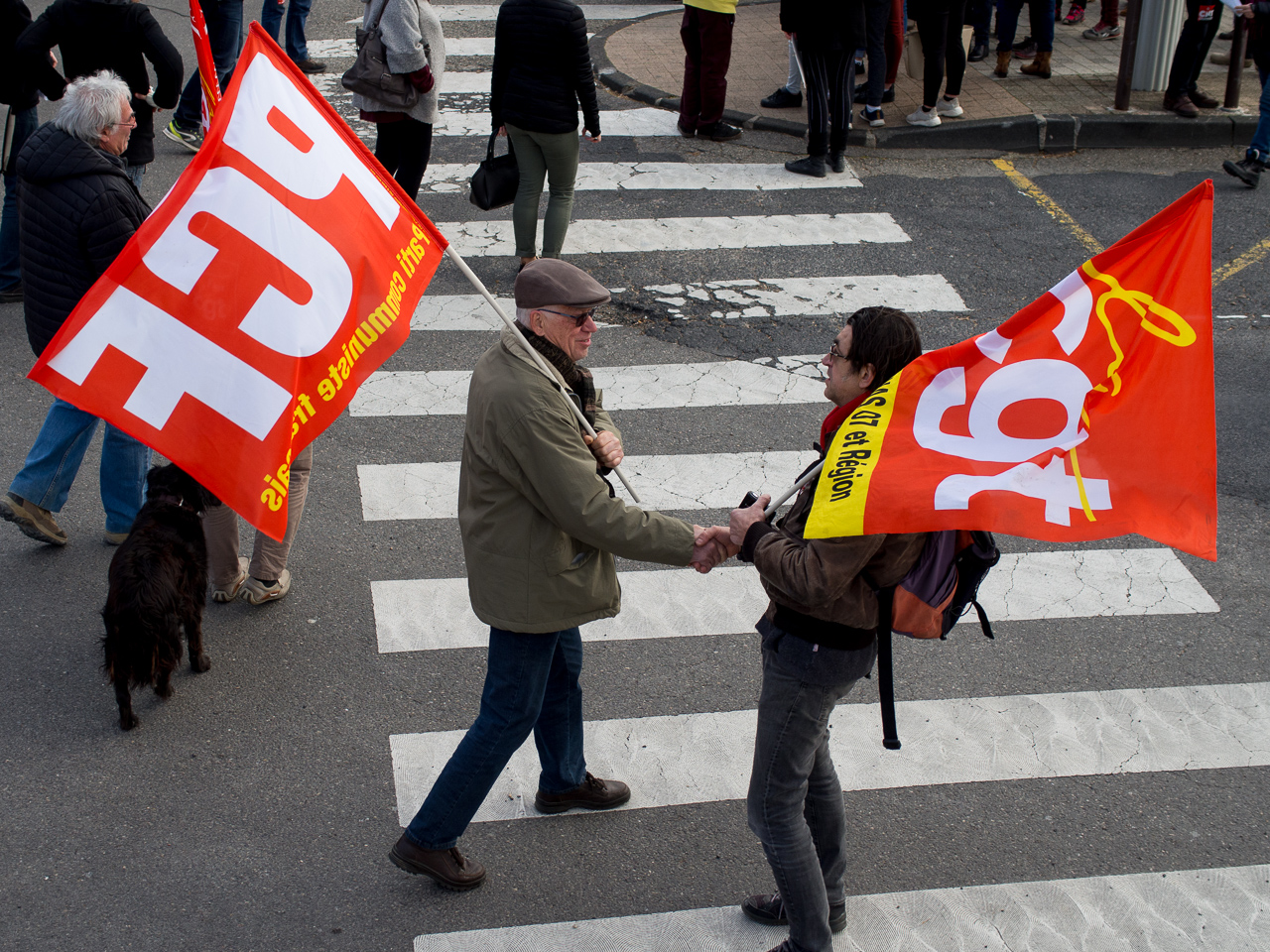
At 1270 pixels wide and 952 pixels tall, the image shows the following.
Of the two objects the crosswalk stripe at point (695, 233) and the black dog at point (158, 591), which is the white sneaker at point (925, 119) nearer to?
the crosswalk stripe at point (695, 233)

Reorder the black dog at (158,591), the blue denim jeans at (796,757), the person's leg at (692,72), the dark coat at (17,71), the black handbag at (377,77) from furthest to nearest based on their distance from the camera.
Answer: the person's leg at (692,72), the black handbag at (377,77), the dark coat at (17,71), the black dog at (158,591), the blue denim jeans at (796,757)

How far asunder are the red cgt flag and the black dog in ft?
8.50

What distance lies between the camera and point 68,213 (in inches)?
194

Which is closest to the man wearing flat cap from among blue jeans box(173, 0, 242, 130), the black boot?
the black boot

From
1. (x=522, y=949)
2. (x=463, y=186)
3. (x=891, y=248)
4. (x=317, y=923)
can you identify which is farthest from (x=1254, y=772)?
(x=463, y=186)

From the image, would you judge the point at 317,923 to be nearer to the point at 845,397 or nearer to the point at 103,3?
the point at 845,397

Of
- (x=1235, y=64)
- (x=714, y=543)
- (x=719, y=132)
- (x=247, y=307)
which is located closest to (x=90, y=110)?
(x=247, y=307)

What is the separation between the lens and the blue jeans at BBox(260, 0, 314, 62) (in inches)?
454

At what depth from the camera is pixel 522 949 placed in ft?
12.1

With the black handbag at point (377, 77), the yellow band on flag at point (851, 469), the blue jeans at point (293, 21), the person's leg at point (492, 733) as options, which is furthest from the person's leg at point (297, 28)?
the yellow band on flag at point (851, 469)

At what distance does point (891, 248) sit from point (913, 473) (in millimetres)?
6143

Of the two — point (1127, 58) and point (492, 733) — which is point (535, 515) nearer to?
point (492, 733)

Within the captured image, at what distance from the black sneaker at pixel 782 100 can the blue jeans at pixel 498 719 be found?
28.5 ft

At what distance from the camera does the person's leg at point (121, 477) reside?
5.27 meters
